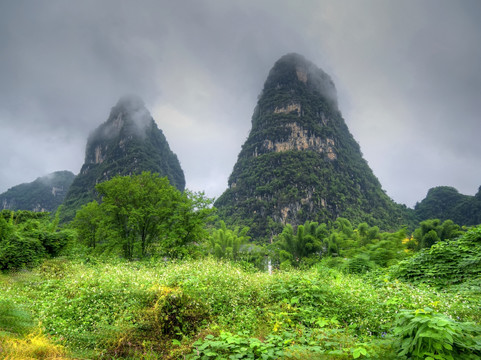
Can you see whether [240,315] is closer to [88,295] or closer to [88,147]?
[88,295]

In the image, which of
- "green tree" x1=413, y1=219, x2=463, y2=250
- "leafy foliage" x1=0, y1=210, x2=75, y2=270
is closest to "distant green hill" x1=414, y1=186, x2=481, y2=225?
"green tree" x1=413, y1=219, x2=463, y2=250

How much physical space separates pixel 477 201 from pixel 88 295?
88.1 metres

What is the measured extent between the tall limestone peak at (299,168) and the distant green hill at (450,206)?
7308 millimetres

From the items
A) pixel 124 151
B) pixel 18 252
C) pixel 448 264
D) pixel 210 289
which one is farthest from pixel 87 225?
pixel 124 151

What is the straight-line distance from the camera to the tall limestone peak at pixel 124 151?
95062 mm

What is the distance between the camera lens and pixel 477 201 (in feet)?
214

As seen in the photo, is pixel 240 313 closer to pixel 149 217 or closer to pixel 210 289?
pixel 210 289

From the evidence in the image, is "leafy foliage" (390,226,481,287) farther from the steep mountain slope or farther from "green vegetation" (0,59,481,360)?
the steep mountain slope

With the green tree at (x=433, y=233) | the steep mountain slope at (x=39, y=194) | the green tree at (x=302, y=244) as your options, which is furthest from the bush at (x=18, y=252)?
the steep mountain slope at (x=39, y=194)

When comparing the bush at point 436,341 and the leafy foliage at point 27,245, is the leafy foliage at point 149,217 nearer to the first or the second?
the leafy foliage at point 27,245

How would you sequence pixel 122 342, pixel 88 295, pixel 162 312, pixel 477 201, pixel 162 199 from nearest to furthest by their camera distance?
pixel 122 342, pixel 162 312, pixel 88 295, pixel 162 199, pixel 477 201

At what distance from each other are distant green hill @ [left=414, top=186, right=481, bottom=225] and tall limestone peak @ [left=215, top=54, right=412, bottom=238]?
24.0 feet

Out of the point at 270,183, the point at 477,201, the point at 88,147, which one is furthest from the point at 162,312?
the point at 88,147

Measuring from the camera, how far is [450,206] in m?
75.7
